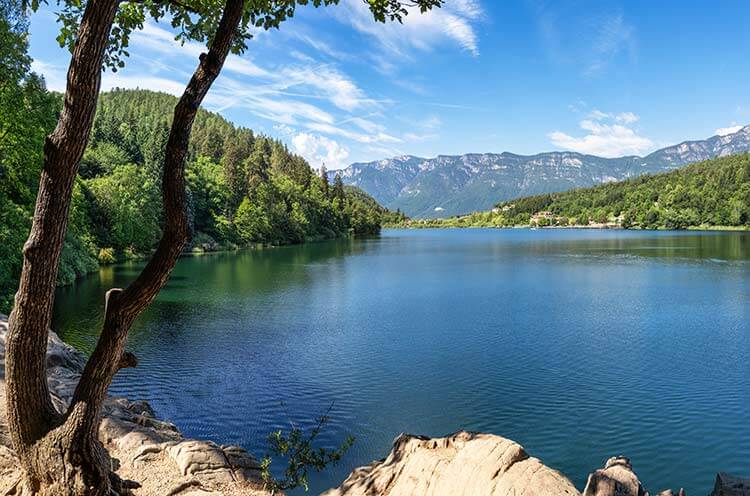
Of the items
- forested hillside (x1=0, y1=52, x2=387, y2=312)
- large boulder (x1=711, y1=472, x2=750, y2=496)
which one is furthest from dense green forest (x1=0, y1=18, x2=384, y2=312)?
large boulder (x1=711, y1=472, x2=750, y2=496)

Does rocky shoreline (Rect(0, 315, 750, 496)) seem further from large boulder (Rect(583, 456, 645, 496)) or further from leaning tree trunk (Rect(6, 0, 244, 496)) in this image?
leaning tree trunk (Rect(6, 0, 244, 496))

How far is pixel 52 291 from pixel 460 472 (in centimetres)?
491

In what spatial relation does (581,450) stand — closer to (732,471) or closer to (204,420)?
(732,471)

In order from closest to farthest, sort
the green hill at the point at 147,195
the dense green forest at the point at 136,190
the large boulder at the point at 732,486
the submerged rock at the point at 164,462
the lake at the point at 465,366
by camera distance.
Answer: the large boulder at the point at 732,486 → the submerged rock at the point at 164,462 → the lake at the point at 465,366 → the dense green forest at the point at 136,190 → the green hill at the point at 147,195

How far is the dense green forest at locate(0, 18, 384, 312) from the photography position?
25141 millimetres

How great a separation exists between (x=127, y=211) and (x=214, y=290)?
99.2 feet

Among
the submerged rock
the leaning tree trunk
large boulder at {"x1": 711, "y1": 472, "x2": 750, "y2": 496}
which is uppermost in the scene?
the leaning tree trunk

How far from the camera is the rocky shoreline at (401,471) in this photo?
5699 millimetres

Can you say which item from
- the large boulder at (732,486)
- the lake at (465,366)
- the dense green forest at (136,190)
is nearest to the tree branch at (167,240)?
the large boulder at (732,486)

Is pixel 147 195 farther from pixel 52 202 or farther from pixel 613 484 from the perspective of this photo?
pixel 613 484

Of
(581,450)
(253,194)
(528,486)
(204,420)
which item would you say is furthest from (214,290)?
(253,194)

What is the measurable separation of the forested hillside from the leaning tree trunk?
68.7ft

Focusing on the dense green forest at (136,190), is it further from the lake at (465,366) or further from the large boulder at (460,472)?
the large boulder at (460,472)

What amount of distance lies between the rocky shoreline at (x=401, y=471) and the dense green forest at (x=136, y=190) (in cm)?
683
